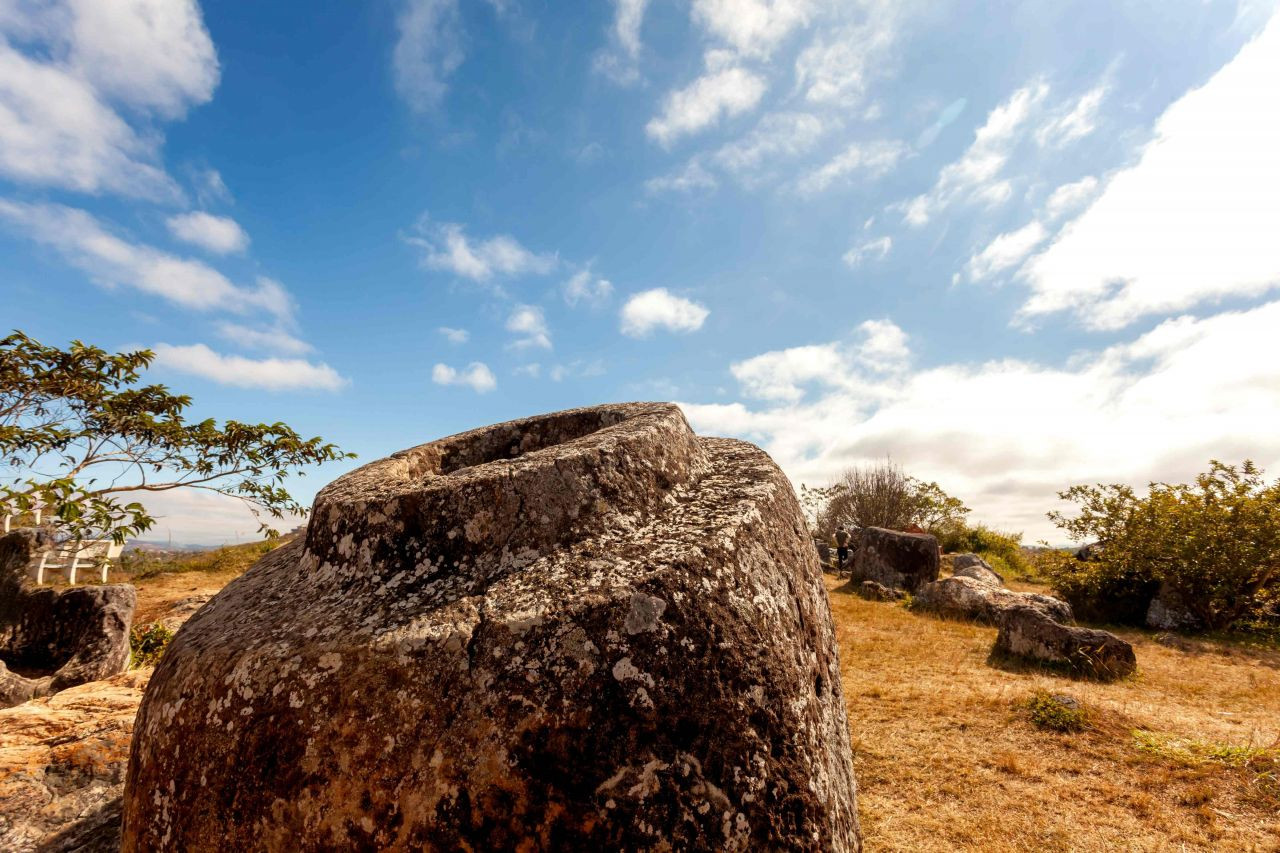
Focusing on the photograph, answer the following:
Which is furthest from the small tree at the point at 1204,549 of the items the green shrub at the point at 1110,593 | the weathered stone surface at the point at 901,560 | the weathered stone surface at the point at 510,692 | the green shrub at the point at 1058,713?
the weathered stone surface at the point at 510,692

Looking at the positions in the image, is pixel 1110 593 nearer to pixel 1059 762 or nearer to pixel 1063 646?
pixel 1063 646

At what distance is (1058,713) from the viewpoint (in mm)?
6555

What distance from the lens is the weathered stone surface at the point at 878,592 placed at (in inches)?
701

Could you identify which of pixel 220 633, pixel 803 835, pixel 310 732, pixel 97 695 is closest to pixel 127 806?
pixel 220 633

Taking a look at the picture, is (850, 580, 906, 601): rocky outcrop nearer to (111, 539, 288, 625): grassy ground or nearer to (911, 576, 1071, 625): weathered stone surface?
(911, 576, 1071, 625): weathered stone surface

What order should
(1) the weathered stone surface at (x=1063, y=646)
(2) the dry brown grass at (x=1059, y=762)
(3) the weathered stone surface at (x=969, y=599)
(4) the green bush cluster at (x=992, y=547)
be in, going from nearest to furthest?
1. (2) the dry brown grass at (x=1059, y=762)
2. (1) the weathered stone surface at (x=1063, y=646)
3. (3) the weathered stone surface at (x=969, y=599)
4. (4) the green bush cluster at (x=992, y=547)

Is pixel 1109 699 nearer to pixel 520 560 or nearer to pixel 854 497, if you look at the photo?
pixel 520 560

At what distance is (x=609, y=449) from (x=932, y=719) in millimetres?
6399

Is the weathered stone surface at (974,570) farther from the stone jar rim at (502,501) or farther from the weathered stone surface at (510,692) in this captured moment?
the weathered stone surface at (510,692)

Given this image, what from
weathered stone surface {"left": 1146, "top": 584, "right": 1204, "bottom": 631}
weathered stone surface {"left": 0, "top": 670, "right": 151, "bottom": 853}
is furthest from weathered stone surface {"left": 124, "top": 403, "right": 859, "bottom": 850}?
weathered stone surface {"left": 1146, "top": 584, "right": 1204, "bottom": 631}

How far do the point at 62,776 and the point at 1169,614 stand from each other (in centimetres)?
2024

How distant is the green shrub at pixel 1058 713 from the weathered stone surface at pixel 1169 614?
35.1 feet

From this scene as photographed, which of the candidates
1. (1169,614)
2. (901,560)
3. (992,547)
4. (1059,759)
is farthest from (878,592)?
(992,547)

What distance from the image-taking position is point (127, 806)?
2.34 m
